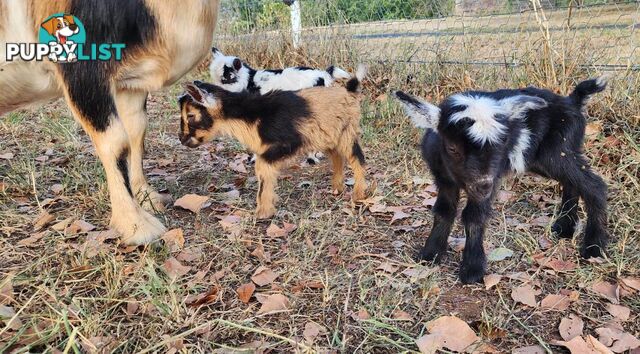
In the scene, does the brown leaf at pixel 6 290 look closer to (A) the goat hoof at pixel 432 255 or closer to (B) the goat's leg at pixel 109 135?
(B) the goat's leg at pixel 109 135

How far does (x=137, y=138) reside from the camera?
352 cm

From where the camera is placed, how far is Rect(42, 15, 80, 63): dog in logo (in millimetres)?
2793

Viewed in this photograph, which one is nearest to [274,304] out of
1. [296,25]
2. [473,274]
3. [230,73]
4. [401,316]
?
[401,316]

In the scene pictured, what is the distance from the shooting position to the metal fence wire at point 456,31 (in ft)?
15.6

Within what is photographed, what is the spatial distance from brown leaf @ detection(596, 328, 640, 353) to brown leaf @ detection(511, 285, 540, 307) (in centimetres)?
29

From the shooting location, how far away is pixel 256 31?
7980 millimetres

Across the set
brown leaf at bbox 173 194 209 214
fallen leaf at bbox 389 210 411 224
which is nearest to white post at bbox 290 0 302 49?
brown leaf at bbox 173 194 209 214

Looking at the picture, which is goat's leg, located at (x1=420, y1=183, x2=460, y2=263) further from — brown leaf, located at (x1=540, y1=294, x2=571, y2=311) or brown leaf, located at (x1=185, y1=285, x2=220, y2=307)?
brown leaf, located at (x1=185, y1=285, x2=220, y2=307)

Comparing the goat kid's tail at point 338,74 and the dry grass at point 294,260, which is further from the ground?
the goat kid's tail at point 338,74

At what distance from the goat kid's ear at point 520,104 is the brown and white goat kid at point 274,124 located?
1.25 metres

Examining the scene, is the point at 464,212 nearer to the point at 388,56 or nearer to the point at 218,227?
the point at 218,227

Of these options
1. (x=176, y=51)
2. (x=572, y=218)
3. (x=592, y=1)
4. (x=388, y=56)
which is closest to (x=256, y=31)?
(x=388, y=56)

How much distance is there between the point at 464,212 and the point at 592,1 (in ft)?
12.9

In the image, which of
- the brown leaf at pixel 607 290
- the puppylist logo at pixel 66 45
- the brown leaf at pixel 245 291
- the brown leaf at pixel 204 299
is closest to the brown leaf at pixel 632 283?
the brown leaf at pixel 607 290
